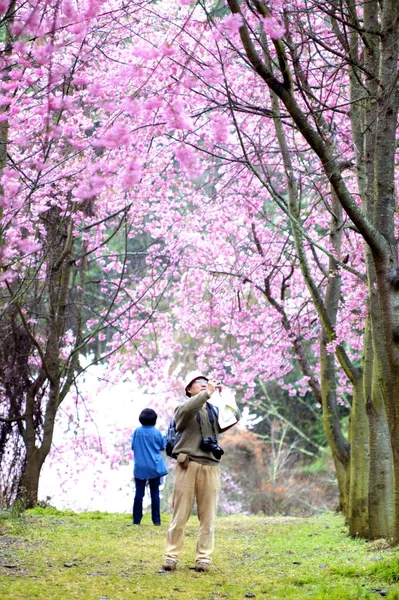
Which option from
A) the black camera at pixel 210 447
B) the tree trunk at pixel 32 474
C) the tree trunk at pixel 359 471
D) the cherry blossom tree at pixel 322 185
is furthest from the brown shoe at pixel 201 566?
the tree trunk at pixel 32 474

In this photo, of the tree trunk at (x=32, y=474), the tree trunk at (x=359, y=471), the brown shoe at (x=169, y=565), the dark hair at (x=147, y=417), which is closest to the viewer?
the brown shoe at (x=169, y=565)

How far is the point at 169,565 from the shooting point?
5.90 m

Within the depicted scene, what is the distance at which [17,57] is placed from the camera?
689cm

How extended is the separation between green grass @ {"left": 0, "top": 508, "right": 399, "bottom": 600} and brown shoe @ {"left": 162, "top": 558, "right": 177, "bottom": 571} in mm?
73

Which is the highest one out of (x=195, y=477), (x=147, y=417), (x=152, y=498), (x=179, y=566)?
(x=147, y=417)

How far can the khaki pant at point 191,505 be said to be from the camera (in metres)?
5.91

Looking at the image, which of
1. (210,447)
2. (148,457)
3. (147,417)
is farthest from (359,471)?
(210,447)

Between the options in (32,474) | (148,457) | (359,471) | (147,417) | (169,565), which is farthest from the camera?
(32,474)

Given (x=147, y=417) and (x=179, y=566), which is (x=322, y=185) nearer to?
(x=147, y=417)

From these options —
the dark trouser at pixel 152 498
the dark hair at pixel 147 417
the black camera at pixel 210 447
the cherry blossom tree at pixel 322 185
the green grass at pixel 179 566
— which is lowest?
the green grass at pixel 179 566

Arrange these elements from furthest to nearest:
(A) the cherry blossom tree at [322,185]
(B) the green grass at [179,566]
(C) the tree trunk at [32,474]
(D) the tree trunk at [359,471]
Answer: (C) the tree trunk at [32,474] < (D) the tree trunk at [359,471] < (A) the cherry blossom tree at [322,185] < (B) the green grass at [179,566]

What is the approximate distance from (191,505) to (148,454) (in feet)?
11.3

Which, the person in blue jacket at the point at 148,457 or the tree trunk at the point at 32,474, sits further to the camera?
the tree trunk at the point at 32,474

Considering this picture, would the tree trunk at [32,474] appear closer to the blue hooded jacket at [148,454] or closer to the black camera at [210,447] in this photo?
the blue hooded jacket at [148,454]
